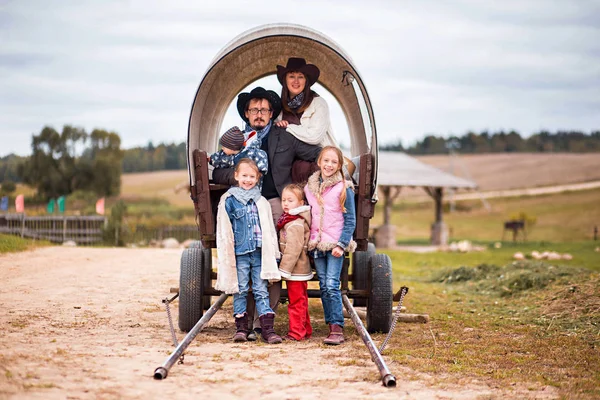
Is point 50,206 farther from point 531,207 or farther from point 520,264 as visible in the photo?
point 531,207

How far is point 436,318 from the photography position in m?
7.42

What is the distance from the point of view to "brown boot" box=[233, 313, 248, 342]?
554 centimetres

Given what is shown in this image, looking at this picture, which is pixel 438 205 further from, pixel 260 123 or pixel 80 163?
pixel 260 123

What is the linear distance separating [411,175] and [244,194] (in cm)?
2151

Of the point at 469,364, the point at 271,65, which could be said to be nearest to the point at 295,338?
the point at 469,364

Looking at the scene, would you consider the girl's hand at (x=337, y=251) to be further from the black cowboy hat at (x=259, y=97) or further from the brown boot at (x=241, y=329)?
the black cowboy hat at (x=259, y=97)

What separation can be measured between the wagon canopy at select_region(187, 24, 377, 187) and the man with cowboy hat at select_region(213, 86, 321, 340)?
0.35 m

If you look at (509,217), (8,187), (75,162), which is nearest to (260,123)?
(8,187)

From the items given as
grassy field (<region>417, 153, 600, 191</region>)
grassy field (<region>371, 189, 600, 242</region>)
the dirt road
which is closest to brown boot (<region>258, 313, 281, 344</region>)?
the dirt road

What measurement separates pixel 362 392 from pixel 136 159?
149 ft

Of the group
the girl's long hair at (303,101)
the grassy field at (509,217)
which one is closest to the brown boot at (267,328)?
the girl's long hair at (303,101)

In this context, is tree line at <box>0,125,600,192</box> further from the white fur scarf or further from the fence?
the white fur scarf

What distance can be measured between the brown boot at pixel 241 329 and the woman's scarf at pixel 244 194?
990 mm

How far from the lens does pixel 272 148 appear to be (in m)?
6.25
